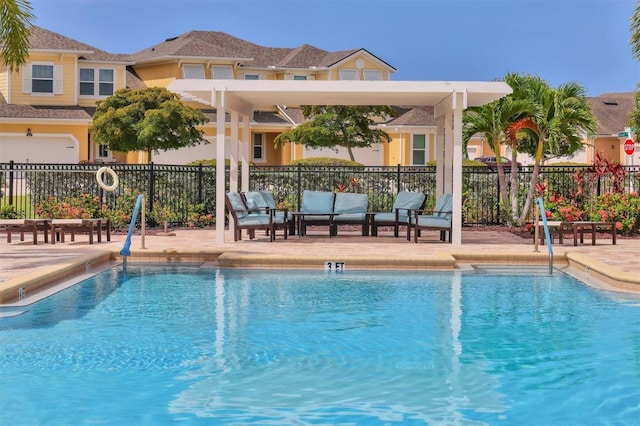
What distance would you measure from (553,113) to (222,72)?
84.3 feet

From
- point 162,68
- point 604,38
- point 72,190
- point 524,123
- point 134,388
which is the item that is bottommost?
point 134,388

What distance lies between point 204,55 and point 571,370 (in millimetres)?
36055

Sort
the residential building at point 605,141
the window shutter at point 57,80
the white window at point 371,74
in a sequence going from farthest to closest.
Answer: the residential building at point 605,141, the white window at point 371,74, the window shutter at point 57,80

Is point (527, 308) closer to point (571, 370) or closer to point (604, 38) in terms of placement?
point (571, 370)

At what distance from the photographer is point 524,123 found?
19.3 meters

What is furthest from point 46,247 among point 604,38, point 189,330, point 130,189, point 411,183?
point 604,38

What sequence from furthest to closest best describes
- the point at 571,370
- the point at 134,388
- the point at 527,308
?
the point at 527,308 → the point at 571,370 → the point at 134,388

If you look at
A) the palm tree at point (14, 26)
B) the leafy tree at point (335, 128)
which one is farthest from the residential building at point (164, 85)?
the palm tree at point (14, 26)

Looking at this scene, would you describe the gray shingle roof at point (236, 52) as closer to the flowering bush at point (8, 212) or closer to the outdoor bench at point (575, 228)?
the flowering bush at point (8, 212)

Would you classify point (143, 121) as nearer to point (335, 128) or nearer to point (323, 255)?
point (335, 128)

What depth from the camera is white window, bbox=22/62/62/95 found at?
128ft

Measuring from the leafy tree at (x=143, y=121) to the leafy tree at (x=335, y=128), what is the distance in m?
4.40

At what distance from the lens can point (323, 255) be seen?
13609mm

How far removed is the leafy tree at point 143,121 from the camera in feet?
109
